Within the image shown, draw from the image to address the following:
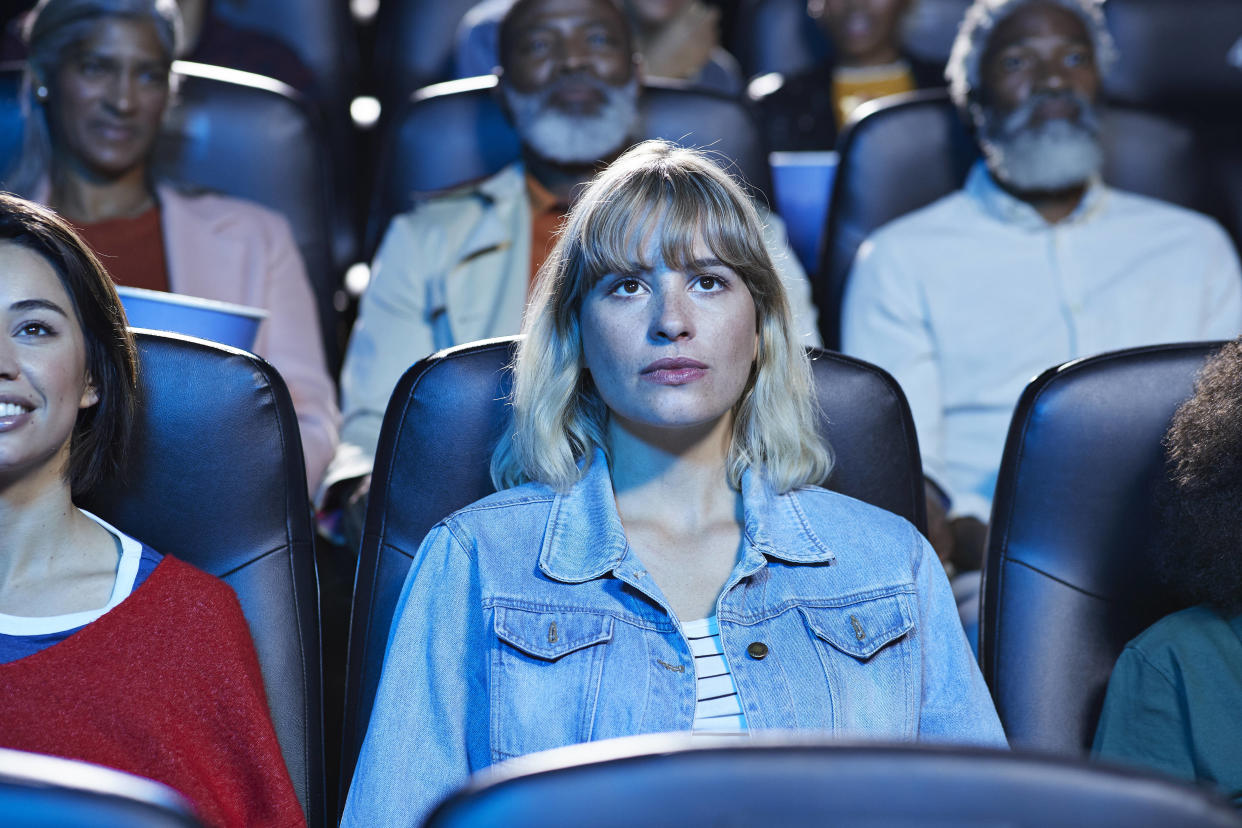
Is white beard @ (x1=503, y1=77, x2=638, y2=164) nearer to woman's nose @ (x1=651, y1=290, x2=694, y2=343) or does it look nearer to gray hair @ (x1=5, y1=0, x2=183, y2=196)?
gray hair @ (x1=5, y1=0, x2=183, y2=196)

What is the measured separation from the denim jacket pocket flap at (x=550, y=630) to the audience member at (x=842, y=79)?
1.98m

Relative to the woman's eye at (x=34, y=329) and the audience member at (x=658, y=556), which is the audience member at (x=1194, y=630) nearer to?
the audience member at (x=658, y=556)

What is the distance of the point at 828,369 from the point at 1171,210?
1.17 meters

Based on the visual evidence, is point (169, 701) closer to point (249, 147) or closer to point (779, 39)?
point (249, 147)

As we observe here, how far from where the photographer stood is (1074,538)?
138cm

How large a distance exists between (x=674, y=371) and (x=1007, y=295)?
1107 mm

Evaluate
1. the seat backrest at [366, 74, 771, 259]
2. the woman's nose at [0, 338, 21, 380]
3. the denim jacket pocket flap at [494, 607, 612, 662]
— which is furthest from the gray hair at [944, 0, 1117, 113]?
the woman's nose at [0, 338, 21, 380]

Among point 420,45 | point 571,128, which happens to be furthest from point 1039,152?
point 420,45

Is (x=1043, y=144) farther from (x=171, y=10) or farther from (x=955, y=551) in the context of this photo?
(x=171, y=10)

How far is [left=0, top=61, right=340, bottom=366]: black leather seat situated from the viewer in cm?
230

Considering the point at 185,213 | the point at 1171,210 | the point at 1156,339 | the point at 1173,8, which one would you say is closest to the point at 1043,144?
the point at 1171,210

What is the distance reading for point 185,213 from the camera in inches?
86.7

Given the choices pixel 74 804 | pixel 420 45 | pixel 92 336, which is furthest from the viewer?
pixel 420 45

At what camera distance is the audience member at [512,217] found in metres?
2.18
